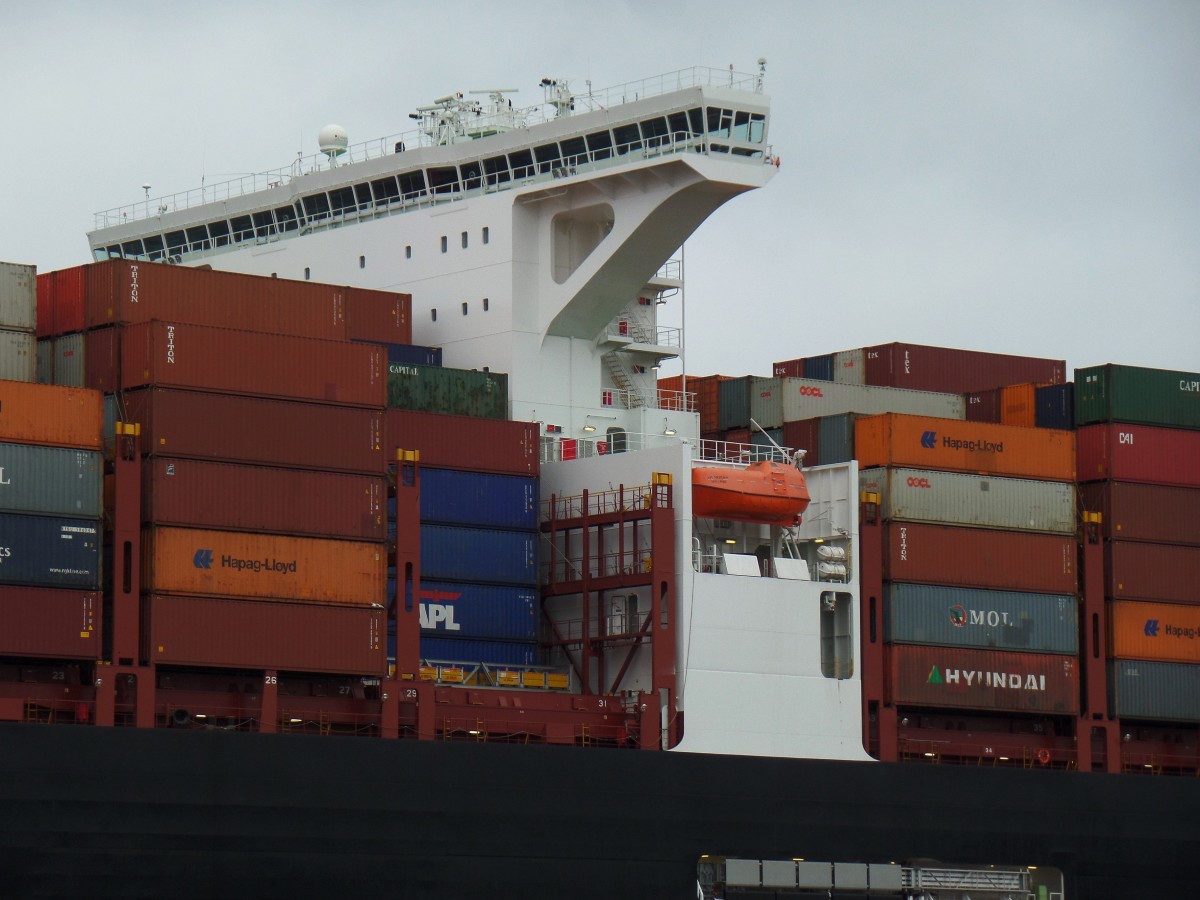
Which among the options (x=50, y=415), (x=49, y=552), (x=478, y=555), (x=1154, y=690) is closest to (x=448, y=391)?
(x=478, y=555)

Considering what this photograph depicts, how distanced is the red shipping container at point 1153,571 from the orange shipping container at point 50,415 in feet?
68.6

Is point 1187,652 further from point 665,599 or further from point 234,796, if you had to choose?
point 234,796

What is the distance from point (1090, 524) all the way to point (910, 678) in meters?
Result: 5.32

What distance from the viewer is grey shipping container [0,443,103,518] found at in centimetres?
3509

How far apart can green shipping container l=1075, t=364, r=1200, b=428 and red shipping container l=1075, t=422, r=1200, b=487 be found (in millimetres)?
217

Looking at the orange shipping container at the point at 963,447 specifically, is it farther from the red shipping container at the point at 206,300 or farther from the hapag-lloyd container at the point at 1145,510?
the red shipping container at the point at 206,300

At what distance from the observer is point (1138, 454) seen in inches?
1805

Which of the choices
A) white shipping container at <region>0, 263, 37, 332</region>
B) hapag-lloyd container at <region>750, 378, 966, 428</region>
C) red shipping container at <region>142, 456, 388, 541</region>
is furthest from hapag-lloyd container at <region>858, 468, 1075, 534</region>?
white shipping container at <region>0, 263, 37, 332</region>

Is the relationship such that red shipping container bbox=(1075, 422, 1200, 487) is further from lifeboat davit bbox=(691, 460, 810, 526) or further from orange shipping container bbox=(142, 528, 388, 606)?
orange shipping container bbox=(142, 528, 388, 606)

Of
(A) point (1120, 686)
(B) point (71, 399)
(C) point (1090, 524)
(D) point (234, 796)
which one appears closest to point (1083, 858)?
(A) point (1120, 686)

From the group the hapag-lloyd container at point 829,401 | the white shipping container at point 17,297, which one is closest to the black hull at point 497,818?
the white shipping container at point 17,297

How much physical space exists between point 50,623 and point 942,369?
24863 millimetres

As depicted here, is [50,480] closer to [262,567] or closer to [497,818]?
[262,567]

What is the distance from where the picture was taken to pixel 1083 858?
43719 millimetres
